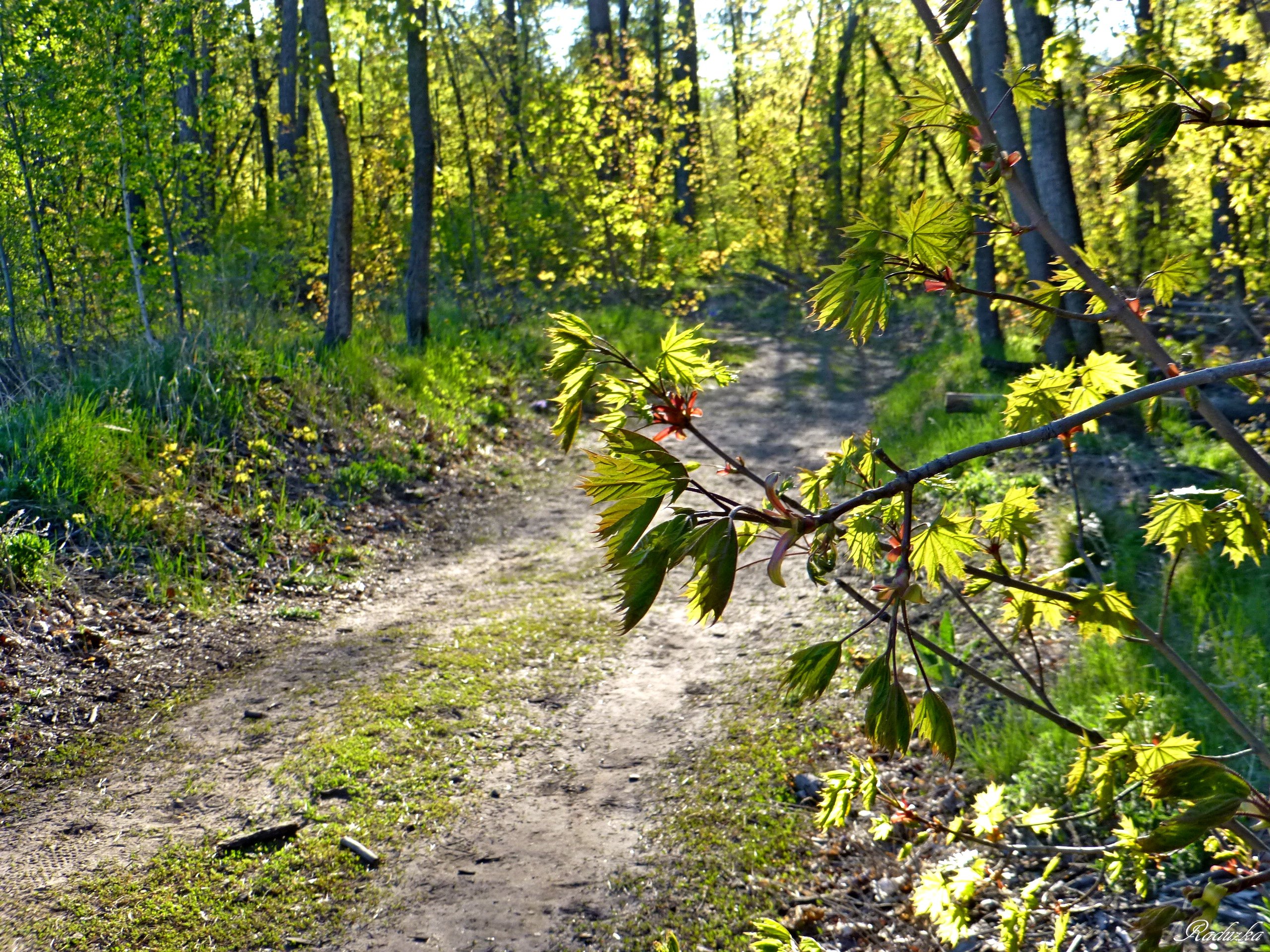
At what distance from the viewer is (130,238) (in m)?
7.94

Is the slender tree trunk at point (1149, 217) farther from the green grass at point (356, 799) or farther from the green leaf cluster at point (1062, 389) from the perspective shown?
the green leaf cluster at point (1062, 389)

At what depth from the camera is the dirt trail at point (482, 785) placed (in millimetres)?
3162

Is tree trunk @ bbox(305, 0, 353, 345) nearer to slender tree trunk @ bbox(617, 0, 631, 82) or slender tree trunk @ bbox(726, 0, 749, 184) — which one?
slender tree trunk @ bbox(617, 0, 631, 82)

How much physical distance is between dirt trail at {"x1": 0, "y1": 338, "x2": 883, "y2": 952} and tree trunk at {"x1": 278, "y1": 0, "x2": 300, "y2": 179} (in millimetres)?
9728

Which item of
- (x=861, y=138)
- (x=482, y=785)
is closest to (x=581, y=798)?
(x=482, y=785)

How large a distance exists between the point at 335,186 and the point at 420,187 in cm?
134

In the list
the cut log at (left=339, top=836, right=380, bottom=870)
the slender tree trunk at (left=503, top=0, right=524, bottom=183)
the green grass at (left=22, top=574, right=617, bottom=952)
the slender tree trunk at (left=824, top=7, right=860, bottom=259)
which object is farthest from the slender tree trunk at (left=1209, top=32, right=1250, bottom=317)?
the slender tree trunk at (left=824, top=7, right=860, bottom=259)

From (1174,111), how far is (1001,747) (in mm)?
2894

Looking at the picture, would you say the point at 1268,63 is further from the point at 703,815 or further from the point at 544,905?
the point at 544,905

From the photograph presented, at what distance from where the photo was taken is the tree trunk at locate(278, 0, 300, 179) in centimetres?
1361

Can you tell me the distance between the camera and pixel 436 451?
863cm

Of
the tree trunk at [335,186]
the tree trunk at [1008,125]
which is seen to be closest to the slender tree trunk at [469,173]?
the tree trunk at [335,186]

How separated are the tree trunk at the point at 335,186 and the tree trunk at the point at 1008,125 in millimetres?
6330

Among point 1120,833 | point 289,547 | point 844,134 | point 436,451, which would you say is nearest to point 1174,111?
point 1120,833
